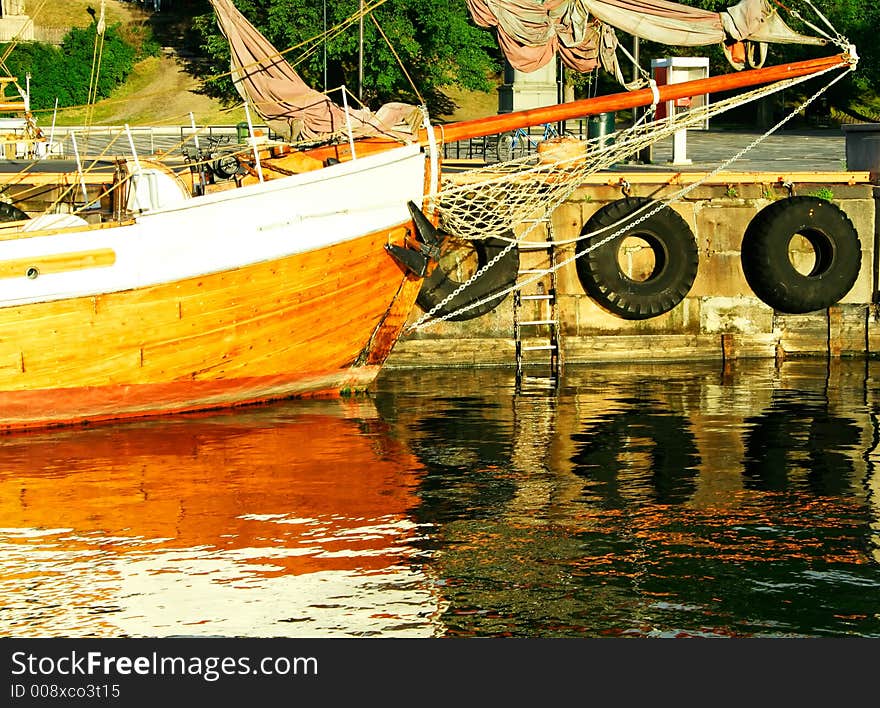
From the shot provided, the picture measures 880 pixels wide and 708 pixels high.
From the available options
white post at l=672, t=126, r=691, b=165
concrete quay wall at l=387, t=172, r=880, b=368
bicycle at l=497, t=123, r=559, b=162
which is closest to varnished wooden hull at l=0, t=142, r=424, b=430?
concrete quay wall at l=387, t=172, r=880, b=368

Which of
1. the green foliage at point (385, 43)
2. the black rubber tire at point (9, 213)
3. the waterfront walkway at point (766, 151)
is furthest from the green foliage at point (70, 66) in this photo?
Answer: the black rubber tire at point (9, 213)

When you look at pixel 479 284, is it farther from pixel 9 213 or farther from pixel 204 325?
pixel 9 213

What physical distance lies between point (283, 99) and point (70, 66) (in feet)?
153

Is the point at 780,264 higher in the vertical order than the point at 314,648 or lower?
higher

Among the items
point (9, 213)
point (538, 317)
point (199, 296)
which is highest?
point (9, 213)

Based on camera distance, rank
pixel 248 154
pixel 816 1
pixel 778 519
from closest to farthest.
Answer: pixel 778 519, pixel 248 154, pixel 816 1

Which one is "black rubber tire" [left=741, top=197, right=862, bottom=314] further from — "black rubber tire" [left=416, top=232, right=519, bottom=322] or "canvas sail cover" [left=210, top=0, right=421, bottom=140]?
"canvas sail cover" [left=210, top=0, right=421, bottom=140]

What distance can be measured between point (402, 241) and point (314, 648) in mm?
10476

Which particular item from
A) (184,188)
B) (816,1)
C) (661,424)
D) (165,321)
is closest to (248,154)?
(184,188)

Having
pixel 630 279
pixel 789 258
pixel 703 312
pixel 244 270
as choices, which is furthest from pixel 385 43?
pixel 244 270

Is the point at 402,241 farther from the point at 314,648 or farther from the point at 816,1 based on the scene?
the point at 816,1

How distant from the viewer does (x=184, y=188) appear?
66.6 ft

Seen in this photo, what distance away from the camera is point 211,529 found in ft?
47.6

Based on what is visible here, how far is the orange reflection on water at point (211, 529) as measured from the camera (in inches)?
470
